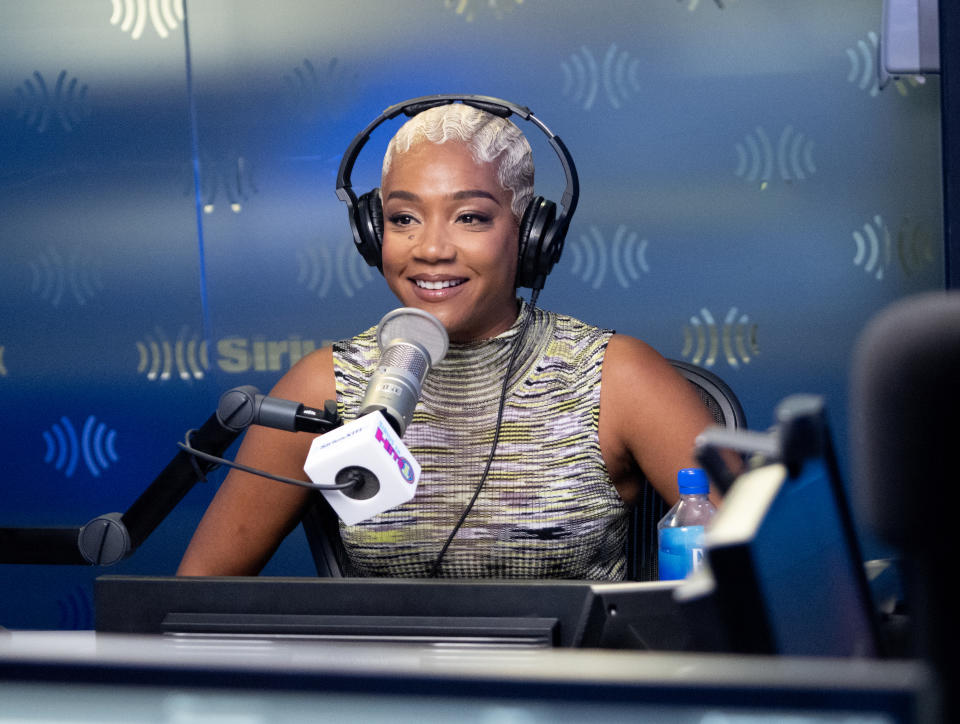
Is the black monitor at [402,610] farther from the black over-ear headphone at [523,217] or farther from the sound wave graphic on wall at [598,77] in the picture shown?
the sound wave graphic on wall at [598,77]

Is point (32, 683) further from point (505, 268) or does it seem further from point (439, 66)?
point (439, 66)

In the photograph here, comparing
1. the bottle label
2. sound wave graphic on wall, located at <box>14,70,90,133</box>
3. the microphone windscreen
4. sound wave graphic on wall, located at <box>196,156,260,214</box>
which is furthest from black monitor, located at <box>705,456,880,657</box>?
sound wave graphic on wall, located at <box>14,70,90,133</box>

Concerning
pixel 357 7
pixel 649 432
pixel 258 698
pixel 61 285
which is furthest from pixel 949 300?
pixel 61 285

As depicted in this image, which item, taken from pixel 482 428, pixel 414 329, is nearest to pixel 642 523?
pixel 482 428

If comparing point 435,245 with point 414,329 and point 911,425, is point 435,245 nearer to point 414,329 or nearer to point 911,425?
point 414,329

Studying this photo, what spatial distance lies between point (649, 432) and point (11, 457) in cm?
180

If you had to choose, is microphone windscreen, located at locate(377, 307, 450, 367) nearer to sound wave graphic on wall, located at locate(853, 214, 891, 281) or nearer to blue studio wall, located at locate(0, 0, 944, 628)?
blue studio wall, located at locate(0, 0, 944, 628)

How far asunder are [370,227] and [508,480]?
1.36 feet

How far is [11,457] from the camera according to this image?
2.57 m

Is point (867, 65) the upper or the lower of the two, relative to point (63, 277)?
upper

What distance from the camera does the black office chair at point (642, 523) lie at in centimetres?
150

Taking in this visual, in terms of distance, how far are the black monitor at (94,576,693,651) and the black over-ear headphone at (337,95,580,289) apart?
0.80 metres

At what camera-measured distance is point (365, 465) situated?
2.53 feet

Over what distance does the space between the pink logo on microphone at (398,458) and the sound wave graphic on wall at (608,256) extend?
64.6 inches
